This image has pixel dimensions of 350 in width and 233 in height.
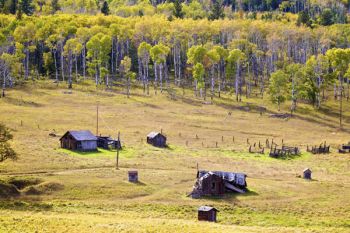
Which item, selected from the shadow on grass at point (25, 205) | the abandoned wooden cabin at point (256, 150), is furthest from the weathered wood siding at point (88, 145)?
the shadow on grass at point (25, 205)

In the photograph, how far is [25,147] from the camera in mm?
78000

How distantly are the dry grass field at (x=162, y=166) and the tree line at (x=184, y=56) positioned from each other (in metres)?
6.67

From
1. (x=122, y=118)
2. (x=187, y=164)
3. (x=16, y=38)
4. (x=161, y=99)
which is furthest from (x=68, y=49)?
(x=187, y=164)

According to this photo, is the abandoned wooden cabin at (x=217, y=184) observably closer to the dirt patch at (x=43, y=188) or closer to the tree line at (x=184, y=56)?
the dirt patch at (x=43, y=188)

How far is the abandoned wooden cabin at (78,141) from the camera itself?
81.1m

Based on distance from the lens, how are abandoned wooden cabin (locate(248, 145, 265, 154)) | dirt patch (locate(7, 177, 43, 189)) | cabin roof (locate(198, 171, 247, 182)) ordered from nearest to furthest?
dirt patch (locate(7, 177, 43, 189)) < cabin roof (locate(198, 171, 247, 182)) < abandoned wooden cabin (locate(248, 145, 265, 154))

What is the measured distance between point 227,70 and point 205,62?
5871mm

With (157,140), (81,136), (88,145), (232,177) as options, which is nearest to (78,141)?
(81,136)

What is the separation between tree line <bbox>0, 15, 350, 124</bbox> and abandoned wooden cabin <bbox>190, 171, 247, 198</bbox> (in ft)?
200

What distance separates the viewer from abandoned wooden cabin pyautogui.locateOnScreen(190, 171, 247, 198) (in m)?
61.6

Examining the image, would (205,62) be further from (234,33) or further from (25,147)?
(25,147)

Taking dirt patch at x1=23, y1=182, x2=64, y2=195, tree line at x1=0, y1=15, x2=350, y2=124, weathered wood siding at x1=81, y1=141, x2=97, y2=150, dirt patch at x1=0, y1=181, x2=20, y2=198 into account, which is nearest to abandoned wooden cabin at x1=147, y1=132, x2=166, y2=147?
weathered wood siding at x1=81, y1=141, x2=97, y2=150

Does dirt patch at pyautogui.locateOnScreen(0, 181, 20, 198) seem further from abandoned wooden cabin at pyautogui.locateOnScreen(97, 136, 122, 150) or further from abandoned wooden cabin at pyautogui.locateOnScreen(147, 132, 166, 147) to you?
abandoned wooden cabin at pyautogui.locateOnScreen(147, 132, 166, 147)

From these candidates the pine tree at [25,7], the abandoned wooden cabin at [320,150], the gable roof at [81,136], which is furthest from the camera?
the pine tree at [25,7]
